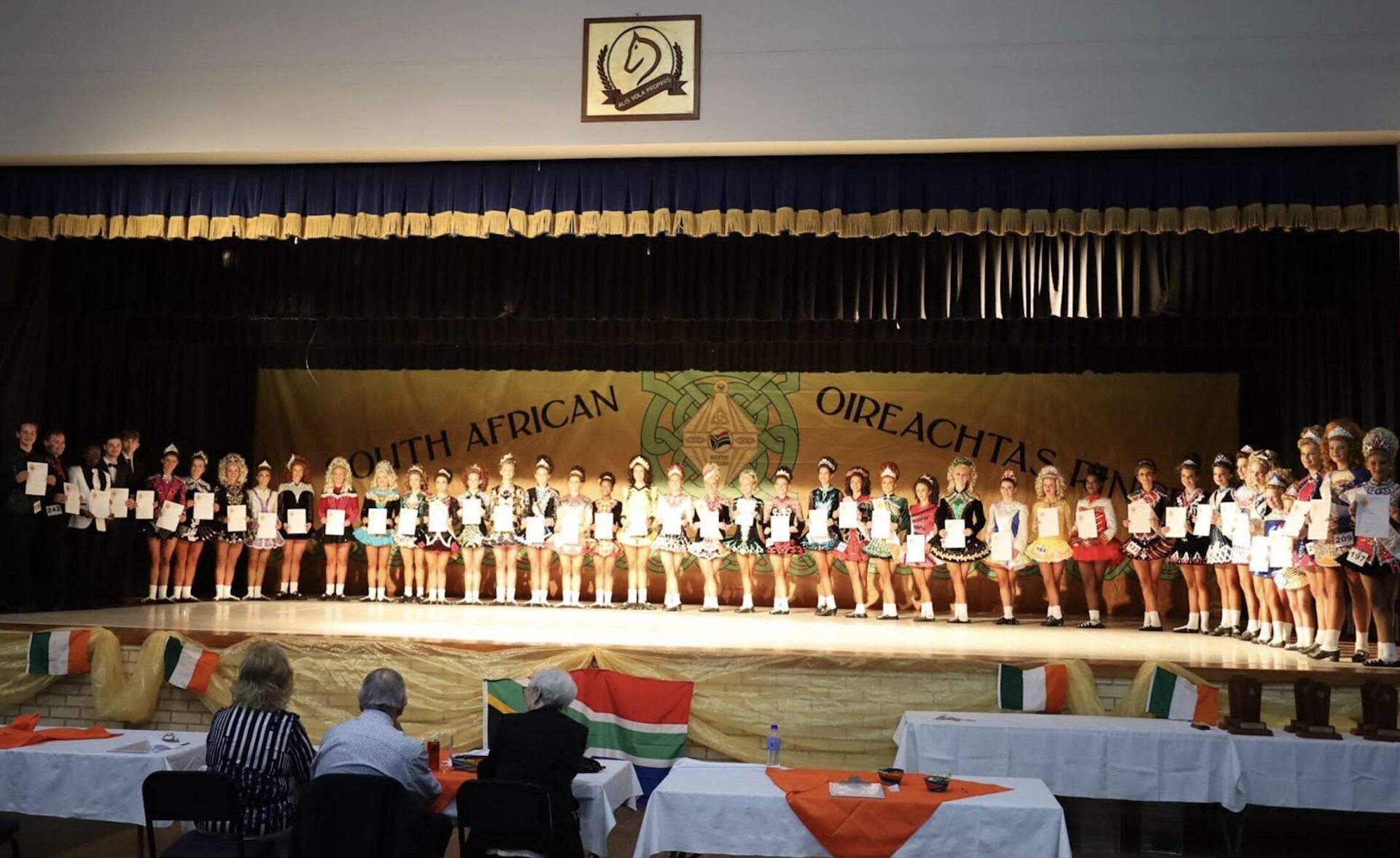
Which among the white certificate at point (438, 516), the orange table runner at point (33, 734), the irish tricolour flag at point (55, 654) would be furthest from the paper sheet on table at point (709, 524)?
the orange table runner at point (33, 734)

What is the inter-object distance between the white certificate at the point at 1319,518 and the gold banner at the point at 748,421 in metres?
4.53

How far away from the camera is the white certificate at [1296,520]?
24.2 ft

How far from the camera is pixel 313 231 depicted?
7.88 m

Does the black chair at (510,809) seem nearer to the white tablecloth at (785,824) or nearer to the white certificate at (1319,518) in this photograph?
the white tablecloth at (785,824)

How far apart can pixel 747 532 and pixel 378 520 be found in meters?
3.30

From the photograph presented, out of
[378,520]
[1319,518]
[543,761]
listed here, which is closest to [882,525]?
Answer: [1319,518]

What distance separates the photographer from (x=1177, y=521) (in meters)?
9.28

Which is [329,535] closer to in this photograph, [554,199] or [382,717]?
[554,199]

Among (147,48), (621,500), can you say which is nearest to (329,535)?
(621,500)

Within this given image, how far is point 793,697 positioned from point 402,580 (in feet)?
21.7

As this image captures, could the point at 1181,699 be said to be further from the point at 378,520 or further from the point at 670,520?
the point at 378,520

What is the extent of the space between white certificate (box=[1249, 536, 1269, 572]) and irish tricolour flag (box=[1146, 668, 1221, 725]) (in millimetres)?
1854

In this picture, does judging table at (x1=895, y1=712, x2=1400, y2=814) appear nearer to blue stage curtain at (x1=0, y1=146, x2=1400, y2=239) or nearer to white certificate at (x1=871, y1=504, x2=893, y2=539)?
blue stage curtain at (x1=0, y1=146, x2=1400, y2=239)

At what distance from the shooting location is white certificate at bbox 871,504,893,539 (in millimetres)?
10164
